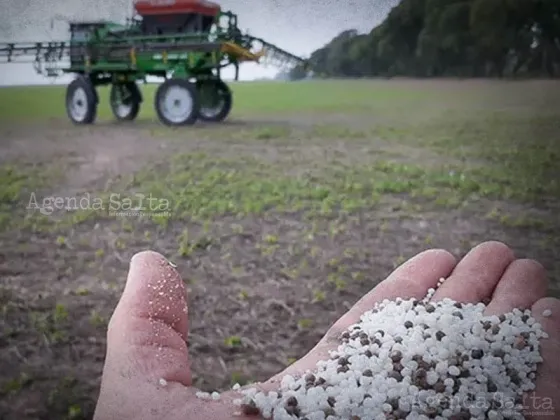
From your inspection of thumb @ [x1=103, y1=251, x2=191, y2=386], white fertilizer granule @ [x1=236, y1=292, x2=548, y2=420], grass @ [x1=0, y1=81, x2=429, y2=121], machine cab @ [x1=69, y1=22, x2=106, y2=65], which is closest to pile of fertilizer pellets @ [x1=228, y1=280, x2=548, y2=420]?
white fertilizer granule @ [x1=236, y1=292, x2=548, y2=420]

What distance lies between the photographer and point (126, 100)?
1261mm

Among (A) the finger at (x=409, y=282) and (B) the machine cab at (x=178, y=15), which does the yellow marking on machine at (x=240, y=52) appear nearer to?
(B) the machine cab at (x=178, y=15)

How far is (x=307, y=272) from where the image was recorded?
1.25m

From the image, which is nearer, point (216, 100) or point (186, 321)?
point (186, 321)

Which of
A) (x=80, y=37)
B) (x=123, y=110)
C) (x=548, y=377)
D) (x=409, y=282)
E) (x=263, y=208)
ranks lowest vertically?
(x=548, y=377)

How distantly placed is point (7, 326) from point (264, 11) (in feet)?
2.18

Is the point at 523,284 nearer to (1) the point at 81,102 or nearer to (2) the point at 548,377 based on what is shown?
(2) the point at 548,377

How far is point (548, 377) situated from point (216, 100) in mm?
676

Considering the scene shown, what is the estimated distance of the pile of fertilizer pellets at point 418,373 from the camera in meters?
1.09

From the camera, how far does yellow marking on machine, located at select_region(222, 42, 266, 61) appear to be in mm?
1219

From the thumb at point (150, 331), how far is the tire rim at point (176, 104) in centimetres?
27

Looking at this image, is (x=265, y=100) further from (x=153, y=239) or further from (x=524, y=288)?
(x=524, y=288)

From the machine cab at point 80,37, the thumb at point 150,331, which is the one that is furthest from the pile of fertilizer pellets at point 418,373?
the machine cab at point 80,37

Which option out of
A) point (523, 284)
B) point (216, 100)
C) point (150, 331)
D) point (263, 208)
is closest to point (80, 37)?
point (216, 100)
